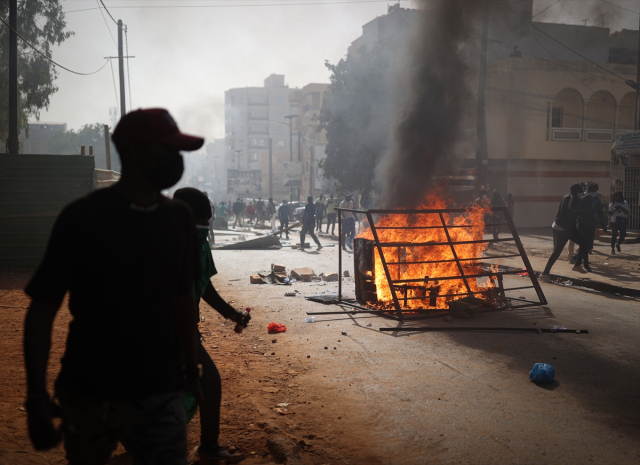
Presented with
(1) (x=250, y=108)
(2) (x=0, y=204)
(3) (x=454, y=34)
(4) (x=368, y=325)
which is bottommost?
(4) (x=368, y=325)

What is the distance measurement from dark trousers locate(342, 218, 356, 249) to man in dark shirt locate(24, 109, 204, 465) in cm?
1801

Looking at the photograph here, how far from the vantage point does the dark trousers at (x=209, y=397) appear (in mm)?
3342

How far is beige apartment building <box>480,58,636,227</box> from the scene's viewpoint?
2734cm

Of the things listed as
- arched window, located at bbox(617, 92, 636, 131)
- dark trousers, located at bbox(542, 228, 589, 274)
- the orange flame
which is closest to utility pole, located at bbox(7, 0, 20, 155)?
the orange flame

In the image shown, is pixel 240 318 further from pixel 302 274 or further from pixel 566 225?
pixel 566 225

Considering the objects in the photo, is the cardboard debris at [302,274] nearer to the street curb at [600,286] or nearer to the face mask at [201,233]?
the street curb at [600,286]

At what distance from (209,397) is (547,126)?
27540 millimetres

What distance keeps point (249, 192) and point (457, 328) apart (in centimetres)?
6912

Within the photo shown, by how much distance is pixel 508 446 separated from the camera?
11.8 ft

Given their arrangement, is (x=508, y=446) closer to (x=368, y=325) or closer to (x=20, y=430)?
(x=20, y=430)

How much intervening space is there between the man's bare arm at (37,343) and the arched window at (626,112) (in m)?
32.1

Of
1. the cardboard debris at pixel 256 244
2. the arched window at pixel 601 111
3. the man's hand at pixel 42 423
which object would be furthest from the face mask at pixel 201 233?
the arched window at pixel 601 111

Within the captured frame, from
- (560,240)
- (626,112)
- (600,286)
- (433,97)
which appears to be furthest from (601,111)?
(600,286)

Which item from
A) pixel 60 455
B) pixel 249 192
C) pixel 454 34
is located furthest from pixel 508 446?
A: pixel 249 192
